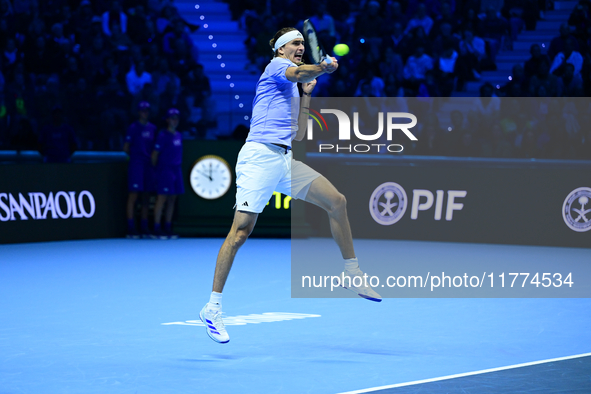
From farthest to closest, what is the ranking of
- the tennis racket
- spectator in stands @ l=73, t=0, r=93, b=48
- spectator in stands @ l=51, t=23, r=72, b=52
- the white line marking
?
spectator in stands @ l=73, t=0, r=93, b=48, spectator in stands @ l=51, t=23, r=72, b=52, the white line marking, the tennis racket

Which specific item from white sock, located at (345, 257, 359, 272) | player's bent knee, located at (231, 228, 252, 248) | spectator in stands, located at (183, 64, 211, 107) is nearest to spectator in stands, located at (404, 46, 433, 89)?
spectator in stands, located at (183, 64, 211, 107)

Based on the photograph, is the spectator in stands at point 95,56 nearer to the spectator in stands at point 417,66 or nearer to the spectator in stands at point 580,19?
the spectator in stands at point 417,66

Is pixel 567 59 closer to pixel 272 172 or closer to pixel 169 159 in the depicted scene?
pixel 169 159

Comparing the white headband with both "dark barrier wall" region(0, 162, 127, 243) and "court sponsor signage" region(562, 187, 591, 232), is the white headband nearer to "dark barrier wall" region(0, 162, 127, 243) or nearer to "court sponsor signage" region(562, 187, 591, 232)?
"dark barrier wall" region(0, 162, 127, 243)

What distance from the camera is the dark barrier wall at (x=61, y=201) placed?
11438 mm

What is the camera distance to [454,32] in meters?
15.9

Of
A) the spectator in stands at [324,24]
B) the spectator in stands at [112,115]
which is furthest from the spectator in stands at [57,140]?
the spectator in stands at [324,24]

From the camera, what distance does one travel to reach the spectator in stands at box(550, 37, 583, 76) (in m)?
14.2

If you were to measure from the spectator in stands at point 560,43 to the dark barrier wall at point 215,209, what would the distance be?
20.1ft

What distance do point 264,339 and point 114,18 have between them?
12355 mm

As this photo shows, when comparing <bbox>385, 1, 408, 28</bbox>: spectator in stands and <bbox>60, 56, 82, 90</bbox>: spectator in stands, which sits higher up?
<bbox>385, 1, 408, 28</bbox>: spectator in stands

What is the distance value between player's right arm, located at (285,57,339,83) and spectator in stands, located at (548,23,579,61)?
35.4 feet

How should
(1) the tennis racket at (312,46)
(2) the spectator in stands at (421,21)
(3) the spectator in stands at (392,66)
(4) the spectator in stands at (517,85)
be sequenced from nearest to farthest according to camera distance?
(1) the tennis racket at (312,46) → (4) the spectator in stands at (517,85) → (3) the spectator in stands at (392,66) → (2) the spectator in stands at (421,21)

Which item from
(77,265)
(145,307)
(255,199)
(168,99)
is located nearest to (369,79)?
(168,99)
